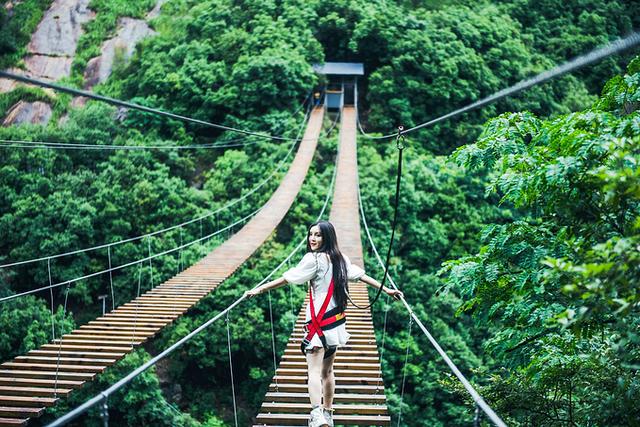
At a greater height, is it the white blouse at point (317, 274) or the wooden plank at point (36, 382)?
the white blouse at point (317, 274)

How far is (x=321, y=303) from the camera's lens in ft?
7.25

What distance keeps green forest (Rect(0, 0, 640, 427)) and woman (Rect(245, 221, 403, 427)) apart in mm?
443

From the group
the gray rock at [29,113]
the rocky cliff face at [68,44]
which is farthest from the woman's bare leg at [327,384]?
the rocky cliff face at [68,44]

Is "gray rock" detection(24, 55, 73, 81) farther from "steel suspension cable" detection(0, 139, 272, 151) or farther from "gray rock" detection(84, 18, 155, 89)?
"steel suspension cable" detection(0, 139, 272, 151)

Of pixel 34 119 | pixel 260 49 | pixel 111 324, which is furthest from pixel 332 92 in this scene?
pixel 111 324

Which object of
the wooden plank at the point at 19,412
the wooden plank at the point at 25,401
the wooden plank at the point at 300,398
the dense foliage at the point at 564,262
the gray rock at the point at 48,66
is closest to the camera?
the dense foliage at the point at 564,262

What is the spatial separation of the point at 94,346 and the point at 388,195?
731 cm

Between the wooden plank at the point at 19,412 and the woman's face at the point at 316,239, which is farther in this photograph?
the wooden plank at the point at 19,412

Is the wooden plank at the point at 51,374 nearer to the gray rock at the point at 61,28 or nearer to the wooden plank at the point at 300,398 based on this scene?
the wooden plank at the point at 300,398

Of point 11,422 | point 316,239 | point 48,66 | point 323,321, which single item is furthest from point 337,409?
point 48,66

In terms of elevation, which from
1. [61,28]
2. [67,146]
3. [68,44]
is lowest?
[67,146]

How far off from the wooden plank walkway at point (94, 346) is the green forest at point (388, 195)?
0.54 metres

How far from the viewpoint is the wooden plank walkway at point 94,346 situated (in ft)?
11.1

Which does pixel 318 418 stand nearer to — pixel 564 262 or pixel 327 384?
pixel 327 384
